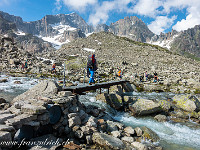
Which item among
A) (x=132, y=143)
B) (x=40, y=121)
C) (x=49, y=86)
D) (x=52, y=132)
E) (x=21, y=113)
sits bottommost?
(x=132, y=143)

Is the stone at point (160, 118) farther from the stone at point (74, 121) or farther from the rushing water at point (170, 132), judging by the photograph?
the stone at point (74, 121)

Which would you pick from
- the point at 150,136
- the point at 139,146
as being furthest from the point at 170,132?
the point at 139,146

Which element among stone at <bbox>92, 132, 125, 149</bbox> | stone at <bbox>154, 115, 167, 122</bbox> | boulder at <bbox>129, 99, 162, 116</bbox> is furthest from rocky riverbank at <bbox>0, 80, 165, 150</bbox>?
stone at <bbox>154, 115, 167, 122</bbox>

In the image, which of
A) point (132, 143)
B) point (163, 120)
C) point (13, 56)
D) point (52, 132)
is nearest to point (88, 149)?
point (52, 132)

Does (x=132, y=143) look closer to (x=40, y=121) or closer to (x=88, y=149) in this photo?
(x=88, y=149)

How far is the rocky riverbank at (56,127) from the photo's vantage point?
523 centimetres

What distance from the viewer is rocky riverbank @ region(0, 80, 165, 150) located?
523cm

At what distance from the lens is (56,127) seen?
6.91 m

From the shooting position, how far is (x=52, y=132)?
22.5ft

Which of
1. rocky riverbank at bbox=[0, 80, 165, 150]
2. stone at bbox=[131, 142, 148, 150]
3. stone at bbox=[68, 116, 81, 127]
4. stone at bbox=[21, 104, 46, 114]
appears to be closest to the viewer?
rocky riverbank at bbox=[0, 80, 165, 150]

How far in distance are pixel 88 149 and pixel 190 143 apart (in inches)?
276

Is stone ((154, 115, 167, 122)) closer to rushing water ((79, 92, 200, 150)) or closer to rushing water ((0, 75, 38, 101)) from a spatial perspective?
rushing water ((79, 92, 200, 150))

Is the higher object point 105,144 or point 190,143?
point 105,144

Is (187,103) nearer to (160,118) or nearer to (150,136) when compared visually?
(160,118)
